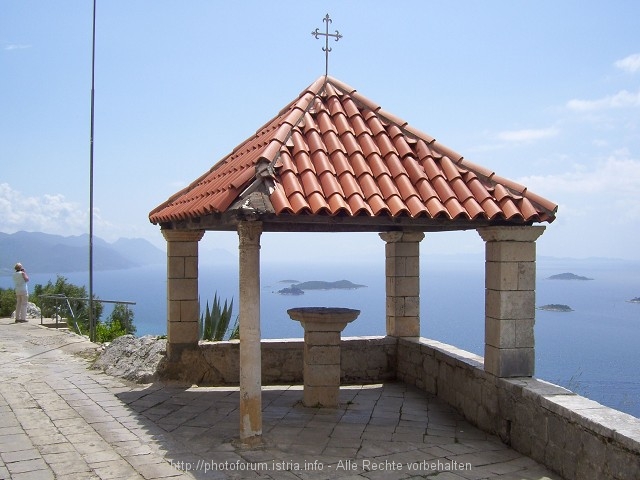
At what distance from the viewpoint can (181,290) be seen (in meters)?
8.22

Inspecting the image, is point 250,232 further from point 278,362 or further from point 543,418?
point 278,362

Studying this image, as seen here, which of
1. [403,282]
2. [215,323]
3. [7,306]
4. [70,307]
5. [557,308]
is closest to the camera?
[403,282]

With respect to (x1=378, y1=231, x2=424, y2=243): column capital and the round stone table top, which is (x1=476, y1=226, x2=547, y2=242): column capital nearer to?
the round stone table top

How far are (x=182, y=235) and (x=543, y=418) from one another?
5.13 m

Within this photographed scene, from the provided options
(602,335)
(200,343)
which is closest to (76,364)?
(200,343)

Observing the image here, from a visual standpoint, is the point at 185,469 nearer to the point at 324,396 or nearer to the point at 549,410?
the point at 324,396

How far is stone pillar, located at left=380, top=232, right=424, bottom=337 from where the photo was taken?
28.5ft

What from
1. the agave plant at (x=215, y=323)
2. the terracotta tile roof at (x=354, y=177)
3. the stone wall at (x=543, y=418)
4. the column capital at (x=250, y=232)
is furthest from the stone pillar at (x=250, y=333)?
the agave plant at (x=215, y=323)

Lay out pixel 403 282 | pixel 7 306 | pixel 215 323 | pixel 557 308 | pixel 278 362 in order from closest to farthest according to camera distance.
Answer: pixel 278 362 < pixel 403 282 < pixel 215 323 < pixel 7 306 < pixel 557 308

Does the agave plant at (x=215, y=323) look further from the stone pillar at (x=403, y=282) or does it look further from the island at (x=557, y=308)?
the island at (x=557, y=308)

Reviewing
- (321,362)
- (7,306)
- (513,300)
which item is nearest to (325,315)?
(321,362)

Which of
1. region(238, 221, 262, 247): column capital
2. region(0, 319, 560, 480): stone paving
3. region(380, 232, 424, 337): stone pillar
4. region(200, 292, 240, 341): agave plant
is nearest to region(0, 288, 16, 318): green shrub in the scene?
region(200, 292, 240, 341): agave plant

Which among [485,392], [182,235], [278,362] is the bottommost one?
[278,362]

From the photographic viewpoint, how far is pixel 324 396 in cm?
702
